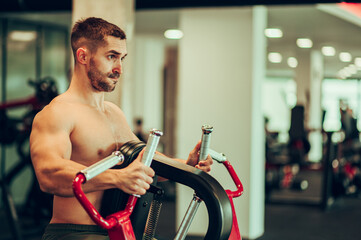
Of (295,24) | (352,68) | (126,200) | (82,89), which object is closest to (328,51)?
(352,68)

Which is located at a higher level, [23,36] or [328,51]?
[328,51]

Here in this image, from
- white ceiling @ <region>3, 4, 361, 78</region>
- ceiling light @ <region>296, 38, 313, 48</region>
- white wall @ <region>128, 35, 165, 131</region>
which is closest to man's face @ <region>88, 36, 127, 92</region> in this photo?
white ceiling @ <region>3, 4, 361, 78</region>

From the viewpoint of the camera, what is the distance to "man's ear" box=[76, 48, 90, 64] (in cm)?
165

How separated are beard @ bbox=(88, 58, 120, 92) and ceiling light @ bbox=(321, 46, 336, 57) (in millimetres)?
10511

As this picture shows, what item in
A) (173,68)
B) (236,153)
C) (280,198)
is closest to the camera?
(236,153)

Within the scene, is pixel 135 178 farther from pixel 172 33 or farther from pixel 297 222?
pixel 172 33

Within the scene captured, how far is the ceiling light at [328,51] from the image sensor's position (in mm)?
11633

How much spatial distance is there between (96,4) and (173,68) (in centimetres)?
768

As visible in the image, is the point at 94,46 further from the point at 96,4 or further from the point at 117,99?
the point at 96,4

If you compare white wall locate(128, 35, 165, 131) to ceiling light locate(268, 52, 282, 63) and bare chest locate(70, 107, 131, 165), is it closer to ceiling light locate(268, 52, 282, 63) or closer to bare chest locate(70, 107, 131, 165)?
ceiling light locate(268, 52, 282, 63)

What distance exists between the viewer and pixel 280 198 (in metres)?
7.34

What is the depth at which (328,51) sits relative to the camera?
480 inches

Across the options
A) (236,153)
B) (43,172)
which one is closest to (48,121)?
(43,172)

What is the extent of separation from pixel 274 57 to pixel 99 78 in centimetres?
1219
